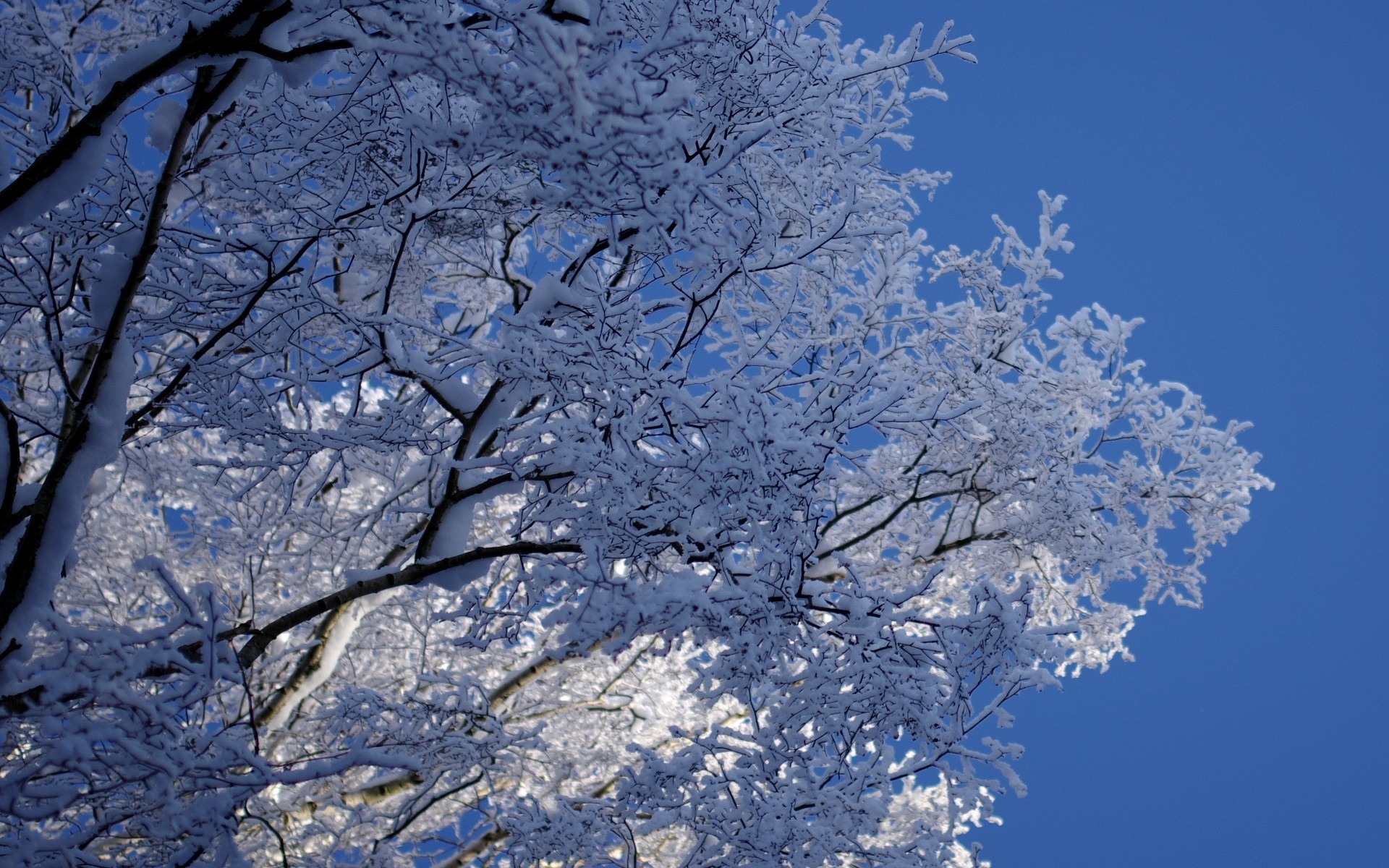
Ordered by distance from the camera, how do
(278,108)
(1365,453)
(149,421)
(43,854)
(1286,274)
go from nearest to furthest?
(43,854) → (278,108) → (149,421) → (1365,453) → (1286,274)

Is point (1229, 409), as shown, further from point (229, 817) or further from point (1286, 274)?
point (229, 817)

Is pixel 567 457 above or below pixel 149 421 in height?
below

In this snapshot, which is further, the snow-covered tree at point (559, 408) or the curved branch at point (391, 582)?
the curved branch at point (391, 582)

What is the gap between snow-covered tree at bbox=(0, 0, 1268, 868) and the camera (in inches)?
84.7

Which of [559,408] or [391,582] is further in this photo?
[391,582]

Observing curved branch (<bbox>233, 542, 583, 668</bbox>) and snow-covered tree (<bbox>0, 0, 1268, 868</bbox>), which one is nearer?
snow-covered tree (<bbox>0, 0, 1268, 868</bbox>)

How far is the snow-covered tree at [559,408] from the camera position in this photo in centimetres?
215

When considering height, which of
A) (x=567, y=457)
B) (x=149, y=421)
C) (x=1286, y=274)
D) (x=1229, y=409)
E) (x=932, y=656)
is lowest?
(x=932, y=656)

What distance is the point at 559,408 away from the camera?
304 centimetres

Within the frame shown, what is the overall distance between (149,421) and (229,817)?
2.15 meters

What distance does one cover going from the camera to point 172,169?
121 inches

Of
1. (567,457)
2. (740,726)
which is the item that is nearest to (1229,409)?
(740,726)

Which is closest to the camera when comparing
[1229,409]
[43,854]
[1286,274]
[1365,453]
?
[43,854]

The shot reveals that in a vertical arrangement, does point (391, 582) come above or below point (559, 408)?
below
